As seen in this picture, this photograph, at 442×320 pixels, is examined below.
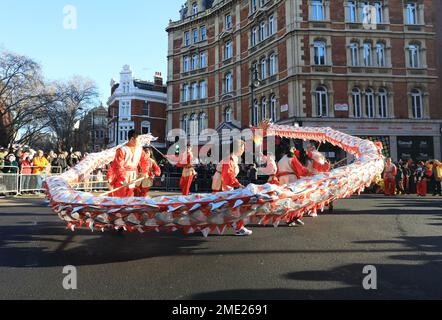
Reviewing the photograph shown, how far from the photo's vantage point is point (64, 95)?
36.8m

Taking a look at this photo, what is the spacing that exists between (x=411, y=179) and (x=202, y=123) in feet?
73.3

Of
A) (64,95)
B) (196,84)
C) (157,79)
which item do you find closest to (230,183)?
(196,84)

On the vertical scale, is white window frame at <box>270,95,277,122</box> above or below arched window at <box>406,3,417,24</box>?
below

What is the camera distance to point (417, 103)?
2542 centimetres

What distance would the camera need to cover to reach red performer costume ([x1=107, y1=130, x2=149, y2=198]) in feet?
21.9

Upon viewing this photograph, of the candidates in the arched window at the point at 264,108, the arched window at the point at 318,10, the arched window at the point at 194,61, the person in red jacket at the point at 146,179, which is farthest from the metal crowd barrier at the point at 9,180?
the arched window at the point at 194,61

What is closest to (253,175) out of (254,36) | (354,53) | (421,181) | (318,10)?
(421,181)

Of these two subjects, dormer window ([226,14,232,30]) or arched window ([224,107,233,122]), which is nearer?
arched window ([224,107,233,122])

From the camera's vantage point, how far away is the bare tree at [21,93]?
30.9 metres

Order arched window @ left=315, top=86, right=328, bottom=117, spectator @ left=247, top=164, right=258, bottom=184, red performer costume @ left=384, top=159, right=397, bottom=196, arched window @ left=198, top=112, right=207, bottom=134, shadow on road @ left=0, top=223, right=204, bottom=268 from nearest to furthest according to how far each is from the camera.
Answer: shadow on road @ left=0, top=223, right=204, bottom=268, red performer costume @ left=384, top=159, right=397, bottom=196, spectator @ left=247, top=164, right=258, bottom=184, arched window @ left=315, top=86, right=328, bottom=117, arched window @ left=198, top=112, right=207, bottom=134

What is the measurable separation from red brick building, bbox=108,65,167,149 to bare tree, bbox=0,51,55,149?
41.0 feet

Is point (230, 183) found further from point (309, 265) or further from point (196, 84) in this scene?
point (196, 84)

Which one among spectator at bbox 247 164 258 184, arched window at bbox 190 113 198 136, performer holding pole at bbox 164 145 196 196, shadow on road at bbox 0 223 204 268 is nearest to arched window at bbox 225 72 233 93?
arched window at bbox 190 113 198 136

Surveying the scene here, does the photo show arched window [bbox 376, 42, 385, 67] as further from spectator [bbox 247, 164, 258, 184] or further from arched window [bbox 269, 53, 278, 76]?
spectator [bbox 247, 164, 258, 184]
